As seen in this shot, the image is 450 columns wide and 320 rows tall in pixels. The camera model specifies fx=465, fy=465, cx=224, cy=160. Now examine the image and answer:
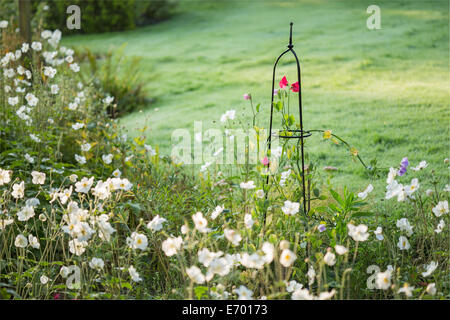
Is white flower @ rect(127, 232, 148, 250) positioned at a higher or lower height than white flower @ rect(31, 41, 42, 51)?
lower

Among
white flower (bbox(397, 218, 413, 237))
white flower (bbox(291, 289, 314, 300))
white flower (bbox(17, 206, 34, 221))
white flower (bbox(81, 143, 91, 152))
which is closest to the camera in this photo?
white flower (bbox(291, 289, 314, 300))

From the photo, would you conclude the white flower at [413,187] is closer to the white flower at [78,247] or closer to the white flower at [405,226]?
the white flower at [405,226]

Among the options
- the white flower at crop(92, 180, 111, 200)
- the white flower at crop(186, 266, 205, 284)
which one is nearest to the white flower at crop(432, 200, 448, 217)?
the white flower at crop(186, 266, 205, 284)

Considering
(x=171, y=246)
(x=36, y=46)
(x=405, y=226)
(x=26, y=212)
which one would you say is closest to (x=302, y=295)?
(x=171, y=246)

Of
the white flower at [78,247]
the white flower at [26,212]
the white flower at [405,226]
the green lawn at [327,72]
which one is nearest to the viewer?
the white flower at [78,247]

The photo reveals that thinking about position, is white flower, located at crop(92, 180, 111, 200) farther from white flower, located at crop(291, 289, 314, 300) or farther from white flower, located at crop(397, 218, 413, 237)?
white flower, located at crop(397, 218, 413, 237)

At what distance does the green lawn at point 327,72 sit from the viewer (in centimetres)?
464

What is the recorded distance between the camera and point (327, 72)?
718 centimetres

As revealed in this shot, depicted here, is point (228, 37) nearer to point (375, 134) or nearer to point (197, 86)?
point (197, 86)

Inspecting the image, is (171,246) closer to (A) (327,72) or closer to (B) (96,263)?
(B) (96,263)

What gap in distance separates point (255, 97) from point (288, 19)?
636cm

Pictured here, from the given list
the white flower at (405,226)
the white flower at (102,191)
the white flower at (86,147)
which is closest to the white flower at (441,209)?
the white flower at (405,226)

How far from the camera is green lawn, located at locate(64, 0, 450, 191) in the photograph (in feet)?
15.2
